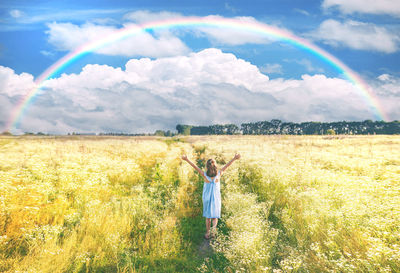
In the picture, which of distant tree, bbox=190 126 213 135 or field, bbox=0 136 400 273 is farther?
distant tree, bbox=190 126 213 135

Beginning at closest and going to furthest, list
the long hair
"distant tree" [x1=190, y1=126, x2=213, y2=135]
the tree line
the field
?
the field → the long hair → the tree line → "distant tree" [x1=190, y1=126, x2=213, y2=135]

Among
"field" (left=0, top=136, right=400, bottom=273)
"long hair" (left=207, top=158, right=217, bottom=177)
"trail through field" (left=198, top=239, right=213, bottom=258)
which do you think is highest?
"long hair" (left=207, top=158, right=217, bottom=177)

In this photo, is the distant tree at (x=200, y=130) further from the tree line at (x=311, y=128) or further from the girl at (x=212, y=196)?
the girl at (x=212, y=196)

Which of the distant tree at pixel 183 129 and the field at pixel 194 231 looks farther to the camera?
the distant tree at pixel 183 129

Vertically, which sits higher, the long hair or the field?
the long hair

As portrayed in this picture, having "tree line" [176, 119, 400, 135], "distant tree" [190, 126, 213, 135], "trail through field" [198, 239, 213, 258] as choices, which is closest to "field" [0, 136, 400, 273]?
"trail through field" [198, 239, 213, 258]

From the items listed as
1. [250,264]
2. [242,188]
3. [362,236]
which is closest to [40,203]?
[250,264]

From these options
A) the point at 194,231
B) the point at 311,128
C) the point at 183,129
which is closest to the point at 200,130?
the point at 183,129

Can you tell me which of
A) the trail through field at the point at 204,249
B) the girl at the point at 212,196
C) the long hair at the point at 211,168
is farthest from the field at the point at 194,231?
the long hair at the point at 211,168

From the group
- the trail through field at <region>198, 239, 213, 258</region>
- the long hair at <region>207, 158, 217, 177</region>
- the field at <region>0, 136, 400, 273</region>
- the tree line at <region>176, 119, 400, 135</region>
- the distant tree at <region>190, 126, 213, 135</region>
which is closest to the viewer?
the field at <region>0, 136, 400, 273</region>

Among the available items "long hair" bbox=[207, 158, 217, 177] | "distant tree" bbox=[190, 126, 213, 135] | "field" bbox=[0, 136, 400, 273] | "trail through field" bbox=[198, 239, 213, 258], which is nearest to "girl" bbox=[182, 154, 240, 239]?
"long hair" bbox=[207, 158, 217, 177]

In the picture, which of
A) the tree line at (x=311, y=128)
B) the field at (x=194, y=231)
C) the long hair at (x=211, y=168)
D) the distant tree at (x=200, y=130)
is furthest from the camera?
the distant tree at (x=200, y=130)

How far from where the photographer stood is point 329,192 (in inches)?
291

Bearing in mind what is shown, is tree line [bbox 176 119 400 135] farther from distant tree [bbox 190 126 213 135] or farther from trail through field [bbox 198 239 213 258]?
trail through field [bbox 198 239 213 258]
